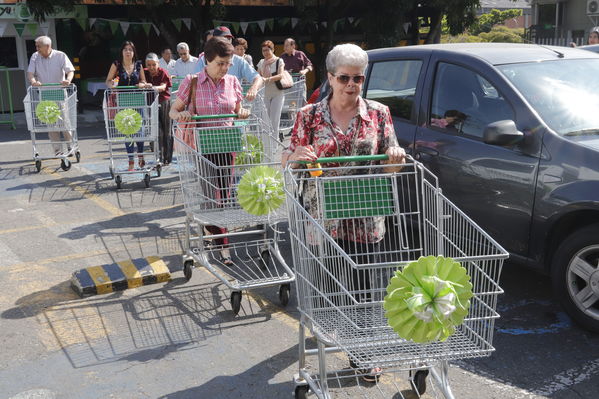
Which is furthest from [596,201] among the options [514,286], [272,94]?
[272,94]

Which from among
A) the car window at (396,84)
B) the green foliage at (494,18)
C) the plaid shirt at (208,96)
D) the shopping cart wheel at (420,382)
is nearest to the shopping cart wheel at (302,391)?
the shopping cart wheel at (420,382)

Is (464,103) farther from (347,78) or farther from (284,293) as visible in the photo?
(347,78)

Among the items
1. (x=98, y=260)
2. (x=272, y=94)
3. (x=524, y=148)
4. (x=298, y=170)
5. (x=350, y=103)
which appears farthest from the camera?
(x=272, y=94)

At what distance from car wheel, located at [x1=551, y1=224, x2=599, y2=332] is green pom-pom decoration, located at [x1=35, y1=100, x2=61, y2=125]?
319 inches

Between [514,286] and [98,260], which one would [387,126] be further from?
[98,260]

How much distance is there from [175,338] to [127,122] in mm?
5279

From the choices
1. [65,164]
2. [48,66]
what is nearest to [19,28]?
[48,66]

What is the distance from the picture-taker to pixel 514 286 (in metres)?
5.93

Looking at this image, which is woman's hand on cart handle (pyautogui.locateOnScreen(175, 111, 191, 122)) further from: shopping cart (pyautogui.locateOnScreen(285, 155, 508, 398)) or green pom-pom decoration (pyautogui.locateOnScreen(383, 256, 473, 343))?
green pom-pom decoration (pyautogui.locateOnScreen(383, 256, 473, 343))

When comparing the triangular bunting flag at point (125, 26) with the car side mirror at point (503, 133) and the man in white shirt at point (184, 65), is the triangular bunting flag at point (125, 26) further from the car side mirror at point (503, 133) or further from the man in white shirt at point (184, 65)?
the car side mirror at point (503, 133)

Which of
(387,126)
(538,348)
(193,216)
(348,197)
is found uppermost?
(387,126)

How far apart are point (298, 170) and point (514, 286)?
2.95 meters

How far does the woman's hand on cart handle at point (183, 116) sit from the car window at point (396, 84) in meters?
1.77

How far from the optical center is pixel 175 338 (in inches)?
199
